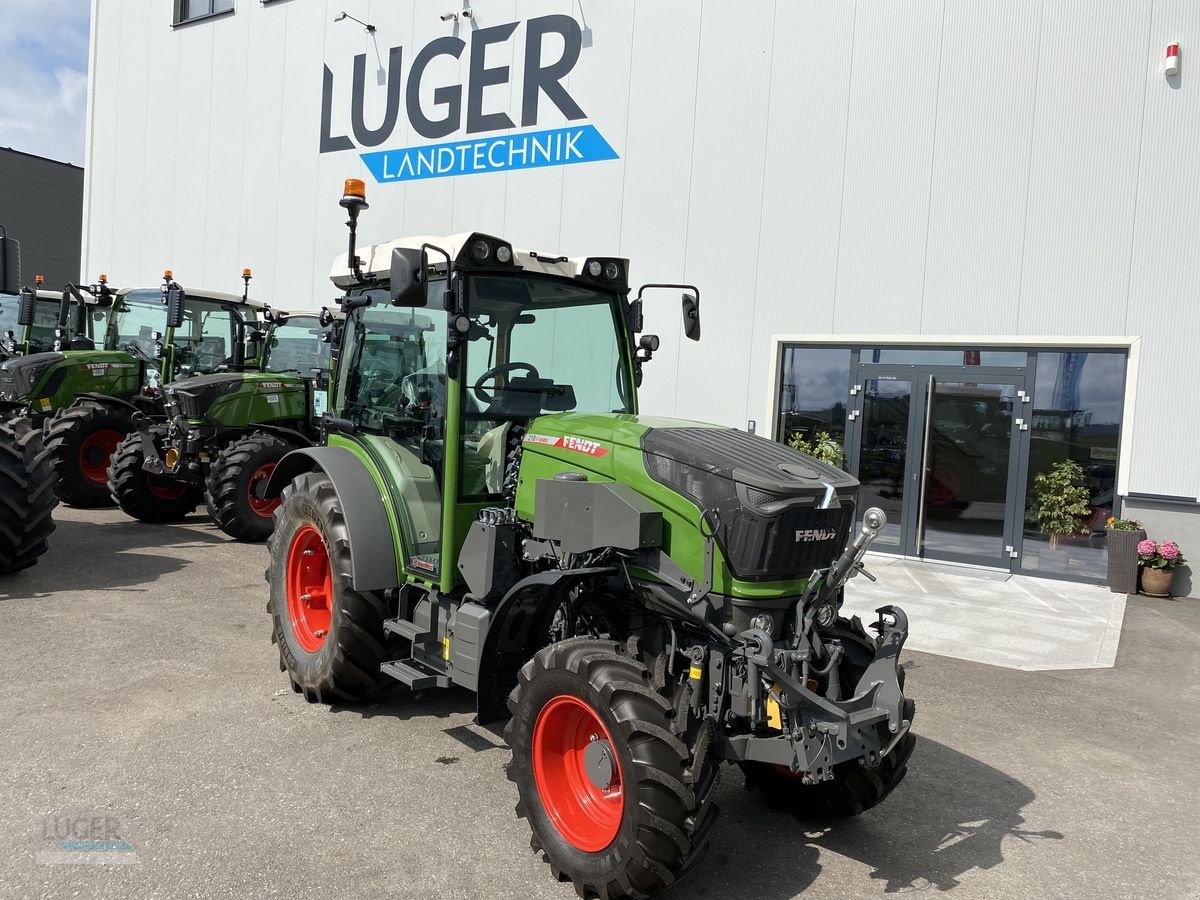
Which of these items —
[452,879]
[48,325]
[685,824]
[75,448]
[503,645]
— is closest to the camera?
[685,824]

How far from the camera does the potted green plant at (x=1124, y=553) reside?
326 inches

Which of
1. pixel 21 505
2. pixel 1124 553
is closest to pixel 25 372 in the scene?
pixel 21 505

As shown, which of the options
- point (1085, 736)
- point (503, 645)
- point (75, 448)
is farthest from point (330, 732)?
point (75, 448)

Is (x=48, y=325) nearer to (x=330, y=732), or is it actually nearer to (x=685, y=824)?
(x=330, y=732)

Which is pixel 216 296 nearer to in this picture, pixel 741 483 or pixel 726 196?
pixel 726 196

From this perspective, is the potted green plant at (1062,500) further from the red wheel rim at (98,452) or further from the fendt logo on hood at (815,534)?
the red wheel rim at (98,452)

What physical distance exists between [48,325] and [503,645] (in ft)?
35.0

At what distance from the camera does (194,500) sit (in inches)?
379

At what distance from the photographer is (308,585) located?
A: 4969mm

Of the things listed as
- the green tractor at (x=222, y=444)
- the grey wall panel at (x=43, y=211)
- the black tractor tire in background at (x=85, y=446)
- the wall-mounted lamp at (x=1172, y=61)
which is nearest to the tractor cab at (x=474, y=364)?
the green tractor at (x=222, y=444)

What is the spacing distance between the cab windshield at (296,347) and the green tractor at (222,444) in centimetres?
16

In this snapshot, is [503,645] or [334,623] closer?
[503,645]

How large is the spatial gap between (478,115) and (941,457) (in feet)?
24.0

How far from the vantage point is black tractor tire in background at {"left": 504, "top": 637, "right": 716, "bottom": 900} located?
107 inches
